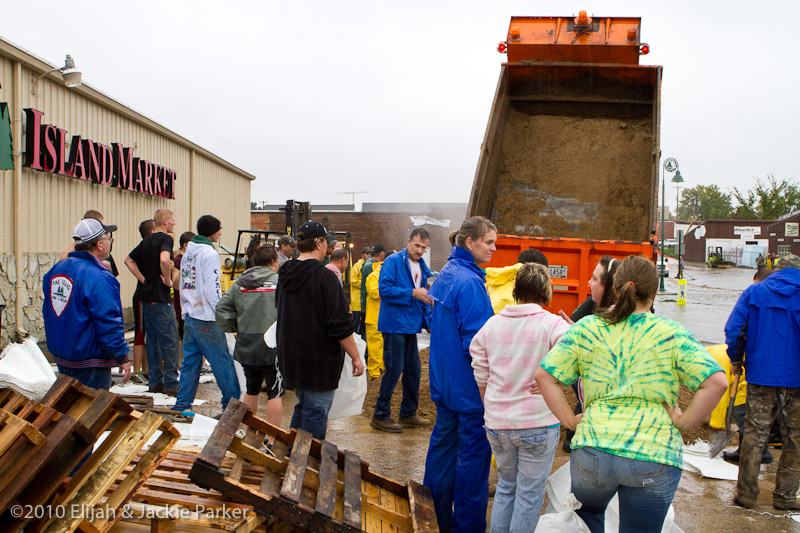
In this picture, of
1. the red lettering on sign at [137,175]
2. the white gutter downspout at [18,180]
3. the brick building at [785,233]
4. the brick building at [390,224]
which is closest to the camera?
the white gutter downspout at [18,180]

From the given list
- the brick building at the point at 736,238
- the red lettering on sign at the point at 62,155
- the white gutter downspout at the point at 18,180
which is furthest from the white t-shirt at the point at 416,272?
the brick building at the point at 736,238

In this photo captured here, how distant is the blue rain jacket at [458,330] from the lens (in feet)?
11.9

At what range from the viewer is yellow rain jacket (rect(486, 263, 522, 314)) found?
15.7 ft

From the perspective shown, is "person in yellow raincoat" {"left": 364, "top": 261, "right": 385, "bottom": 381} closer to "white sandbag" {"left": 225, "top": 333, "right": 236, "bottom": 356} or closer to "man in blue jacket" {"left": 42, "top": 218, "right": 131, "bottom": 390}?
"white sandbag" {"left": 225, "top": 333, "right": 236, "bottom": 356}

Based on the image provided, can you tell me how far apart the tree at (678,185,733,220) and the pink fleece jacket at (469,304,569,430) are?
69164 mm

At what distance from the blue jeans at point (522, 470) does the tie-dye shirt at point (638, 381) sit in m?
0.63

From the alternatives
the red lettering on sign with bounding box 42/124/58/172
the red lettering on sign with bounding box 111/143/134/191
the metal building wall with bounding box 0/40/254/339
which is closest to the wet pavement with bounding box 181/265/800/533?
the metal building wall with bounding box 0/40/254/339

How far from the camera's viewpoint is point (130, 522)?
3045mm

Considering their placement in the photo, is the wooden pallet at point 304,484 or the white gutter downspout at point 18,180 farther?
the white gutter downspout at point 18,180

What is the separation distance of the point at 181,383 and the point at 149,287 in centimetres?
143

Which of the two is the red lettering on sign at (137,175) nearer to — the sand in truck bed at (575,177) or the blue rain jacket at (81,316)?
the sand in truck bed at (575,177)

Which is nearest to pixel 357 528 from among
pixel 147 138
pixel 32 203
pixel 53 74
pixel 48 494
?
pixel 48 494

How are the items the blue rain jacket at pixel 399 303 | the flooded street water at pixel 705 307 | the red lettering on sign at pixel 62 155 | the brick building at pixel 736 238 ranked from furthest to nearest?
the brick building at pixel 736 238 → the flooded street water at pixel 705 307 → the red lettering on sign at pixel 62 155 → the blue rain jacket at pixel 399 303

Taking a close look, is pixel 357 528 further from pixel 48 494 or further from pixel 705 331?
pixel 705 331
